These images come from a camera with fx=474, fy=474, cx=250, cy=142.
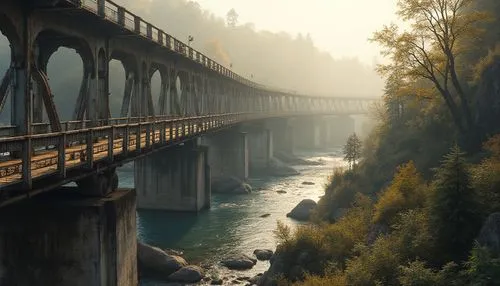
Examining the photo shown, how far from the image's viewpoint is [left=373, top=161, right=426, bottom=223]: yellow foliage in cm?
2408

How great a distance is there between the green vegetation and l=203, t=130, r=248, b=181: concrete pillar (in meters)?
28.1

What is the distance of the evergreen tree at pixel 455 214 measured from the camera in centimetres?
1778

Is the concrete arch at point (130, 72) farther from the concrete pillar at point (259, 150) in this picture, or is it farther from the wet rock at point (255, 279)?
the concrete pillar at point (259, 150)

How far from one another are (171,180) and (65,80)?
4208 inches

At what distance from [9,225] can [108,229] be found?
12.4ft

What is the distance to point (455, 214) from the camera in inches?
707

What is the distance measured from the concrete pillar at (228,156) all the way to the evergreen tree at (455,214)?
53.1m

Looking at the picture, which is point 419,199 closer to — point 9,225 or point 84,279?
point 84,279

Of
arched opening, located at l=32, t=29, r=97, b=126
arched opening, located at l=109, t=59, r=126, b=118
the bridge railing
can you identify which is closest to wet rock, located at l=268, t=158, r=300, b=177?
the bridge railing

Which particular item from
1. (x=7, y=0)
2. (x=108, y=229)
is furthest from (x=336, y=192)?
(x=7, y=0)

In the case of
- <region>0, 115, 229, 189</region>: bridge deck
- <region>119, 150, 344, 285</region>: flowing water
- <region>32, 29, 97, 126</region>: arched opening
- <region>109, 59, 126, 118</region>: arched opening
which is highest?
<region>109, 59, 126, 118</region>: arched opening

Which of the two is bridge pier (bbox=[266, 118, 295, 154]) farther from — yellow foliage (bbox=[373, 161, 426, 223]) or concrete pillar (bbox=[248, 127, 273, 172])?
yellow foliage (bbox=[373, 161, 426, 223])

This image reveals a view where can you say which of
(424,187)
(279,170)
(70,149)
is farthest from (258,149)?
(70,149)

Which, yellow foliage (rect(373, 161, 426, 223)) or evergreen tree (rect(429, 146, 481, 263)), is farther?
yellow foliage (rect(373, 161, 426, 223))
